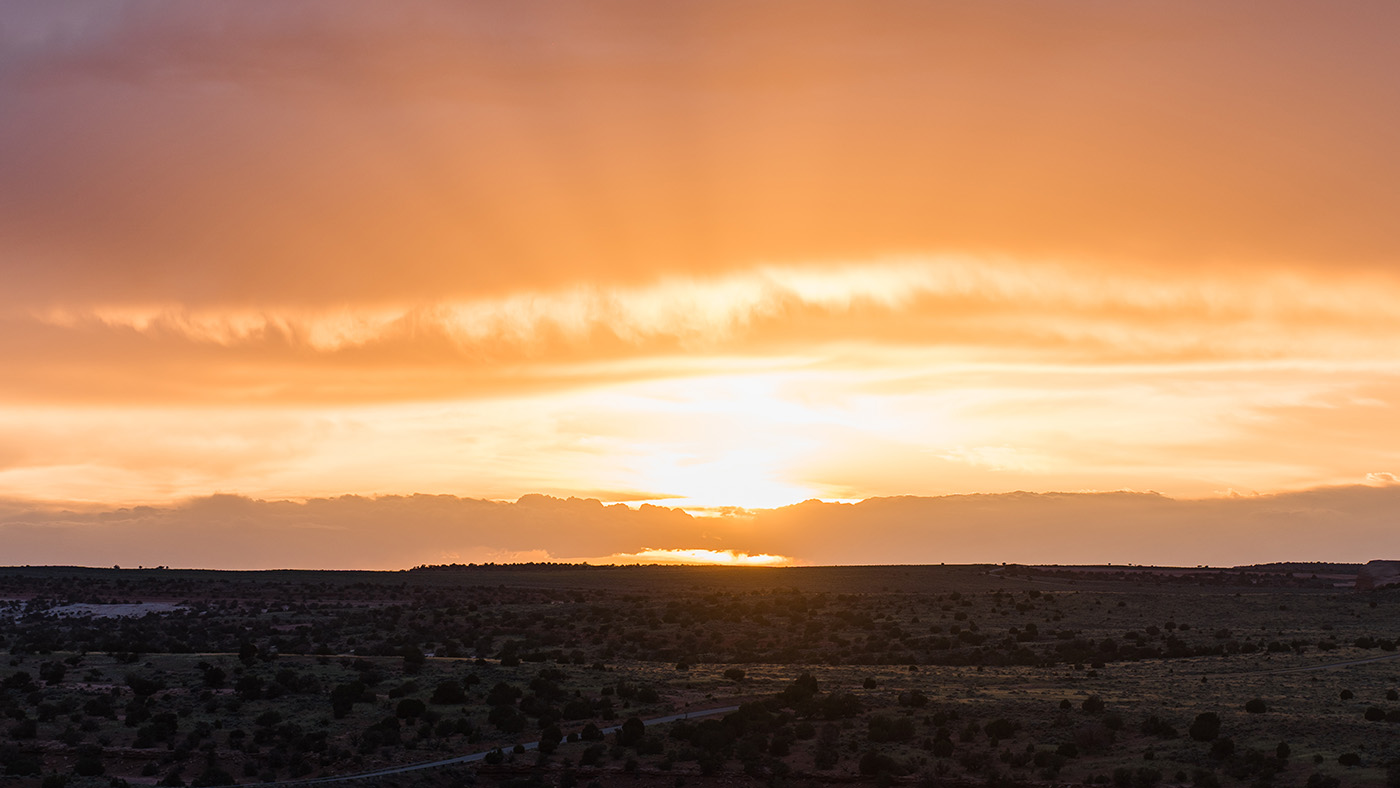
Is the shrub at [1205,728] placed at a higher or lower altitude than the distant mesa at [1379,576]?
lower

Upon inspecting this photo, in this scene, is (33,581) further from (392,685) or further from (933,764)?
(933,764)

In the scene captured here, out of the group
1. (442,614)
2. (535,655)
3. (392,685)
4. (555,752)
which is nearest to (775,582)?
(442,614)

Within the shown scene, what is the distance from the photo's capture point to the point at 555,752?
159 ft

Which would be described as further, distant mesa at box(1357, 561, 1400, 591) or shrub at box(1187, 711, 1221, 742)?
distant mesa at box(1357, 561, 1400, 591)

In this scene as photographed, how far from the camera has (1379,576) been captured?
128 m

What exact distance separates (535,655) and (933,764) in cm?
3425

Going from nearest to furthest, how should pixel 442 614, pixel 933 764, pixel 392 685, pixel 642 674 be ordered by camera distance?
pixel 933 764, pixel 392 685, pixel 642 674, pixel 442 614

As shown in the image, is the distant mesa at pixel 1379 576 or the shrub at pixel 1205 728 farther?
the distant mesa at pixel 1379 576

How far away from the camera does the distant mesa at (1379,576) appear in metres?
121

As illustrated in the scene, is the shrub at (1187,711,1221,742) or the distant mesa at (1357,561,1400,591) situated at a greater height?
the distant mesa at (1357,561,1400,591)

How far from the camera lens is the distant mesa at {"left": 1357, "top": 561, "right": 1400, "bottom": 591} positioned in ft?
396

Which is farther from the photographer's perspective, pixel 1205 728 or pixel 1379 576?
pixel 1379 576

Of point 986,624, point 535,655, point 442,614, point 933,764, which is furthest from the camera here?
point 442,614

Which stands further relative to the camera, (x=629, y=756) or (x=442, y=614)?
(x=442, y=614)
